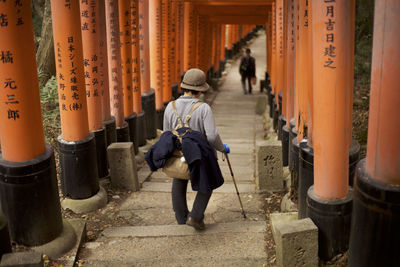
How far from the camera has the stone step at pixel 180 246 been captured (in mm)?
4320

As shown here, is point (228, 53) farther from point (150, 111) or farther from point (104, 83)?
point (104, 83)

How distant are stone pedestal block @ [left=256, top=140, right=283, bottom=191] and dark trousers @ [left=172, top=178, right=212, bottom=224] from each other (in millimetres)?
1755

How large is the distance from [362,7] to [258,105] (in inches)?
167

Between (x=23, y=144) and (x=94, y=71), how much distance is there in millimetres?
2743

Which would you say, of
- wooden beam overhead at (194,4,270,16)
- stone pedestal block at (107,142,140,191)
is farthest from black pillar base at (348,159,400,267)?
wooden beam overhead at (194,4,270,16)

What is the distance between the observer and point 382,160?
313 cm

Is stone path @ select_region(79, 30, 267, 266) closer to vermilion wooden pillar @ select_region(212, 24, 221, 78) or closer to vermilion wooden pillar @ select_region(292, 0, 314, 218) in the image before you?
vermilion wooden pillar @ select_region(292, 0, 314, 218)

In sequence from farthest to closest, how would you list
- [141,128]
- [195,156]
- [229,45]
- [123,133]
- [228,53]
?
[229,45], [228,53], [141,128], [123,133], [195,156]

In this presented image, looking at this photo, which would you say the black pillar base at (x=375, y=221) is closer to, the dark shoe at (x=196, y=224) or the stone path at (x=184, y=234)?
the stone path at (x=184, y=234)

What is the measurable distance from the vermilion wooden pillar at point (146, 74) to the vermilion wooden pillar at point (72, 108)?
3849 millimetres

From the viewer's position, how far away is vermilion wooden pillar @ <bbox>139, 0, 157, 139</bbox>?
9289 mm

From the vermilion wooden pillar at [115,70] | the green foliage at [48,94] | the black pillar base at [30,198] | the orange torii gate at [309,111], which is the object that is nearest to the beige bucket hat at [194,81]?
the orange torii gate at [309,111]

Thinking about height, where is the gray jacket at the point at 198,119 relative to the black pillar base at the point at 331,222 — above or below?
above

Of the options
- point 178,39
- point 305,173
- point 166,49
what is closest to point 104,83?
point 305,173
